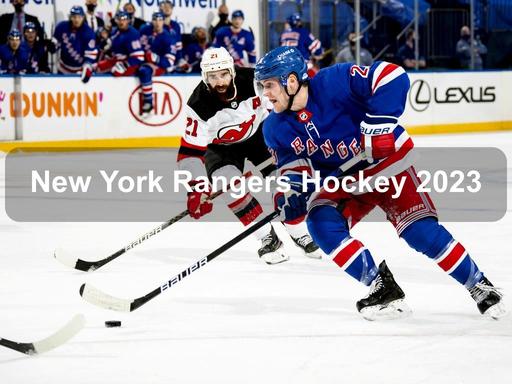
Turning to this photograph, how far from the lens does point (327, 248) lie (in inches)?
140

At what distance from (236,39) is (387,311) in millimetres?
9510

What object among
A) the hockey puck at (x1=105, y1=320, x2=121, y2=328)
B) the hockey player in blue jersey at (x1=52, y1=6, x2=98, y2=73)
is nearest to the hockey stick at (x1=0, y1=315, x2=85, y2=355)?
the hockey puck at (x1=105, y1=320, x2=121, y2=328)

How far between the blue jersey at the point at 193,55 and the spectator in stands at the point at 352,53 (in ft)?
5.80

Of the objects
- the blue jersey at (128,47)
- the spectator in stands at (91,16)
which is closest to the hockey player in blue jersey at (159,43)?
the blue jersey at (128,47)

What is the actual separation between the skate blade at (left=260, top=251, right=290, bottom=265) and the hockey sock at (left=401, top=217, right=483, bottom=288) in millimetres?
1305

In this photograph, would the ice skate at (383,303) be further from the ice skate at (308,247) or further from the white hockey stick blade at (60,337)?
the ice skate at (308,247)

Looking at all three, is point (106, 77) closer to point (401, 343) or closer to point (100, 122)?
point (100, 122)

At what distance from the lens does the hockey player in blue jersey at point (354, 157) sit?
348cm

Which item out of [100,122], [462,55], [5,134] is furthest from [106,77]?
[462,55]

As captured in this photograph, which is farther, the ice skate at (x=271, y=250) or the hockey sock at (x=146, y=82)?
the hockey sock at (x=146, y=82)

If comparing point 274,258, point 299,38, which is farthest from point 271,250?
point 299,38

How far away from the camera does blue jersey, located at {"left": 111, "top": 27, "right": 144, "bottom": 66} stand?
11.6 m

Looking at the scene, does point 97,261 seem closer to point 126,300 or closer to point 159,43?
point 126,300

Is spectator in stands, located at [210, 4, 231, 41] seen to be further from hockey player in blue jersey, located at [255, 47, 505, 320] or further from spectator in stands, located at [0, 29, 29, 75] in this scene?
hockey player in blue jersey, located at [255, 47, 505, 320]
